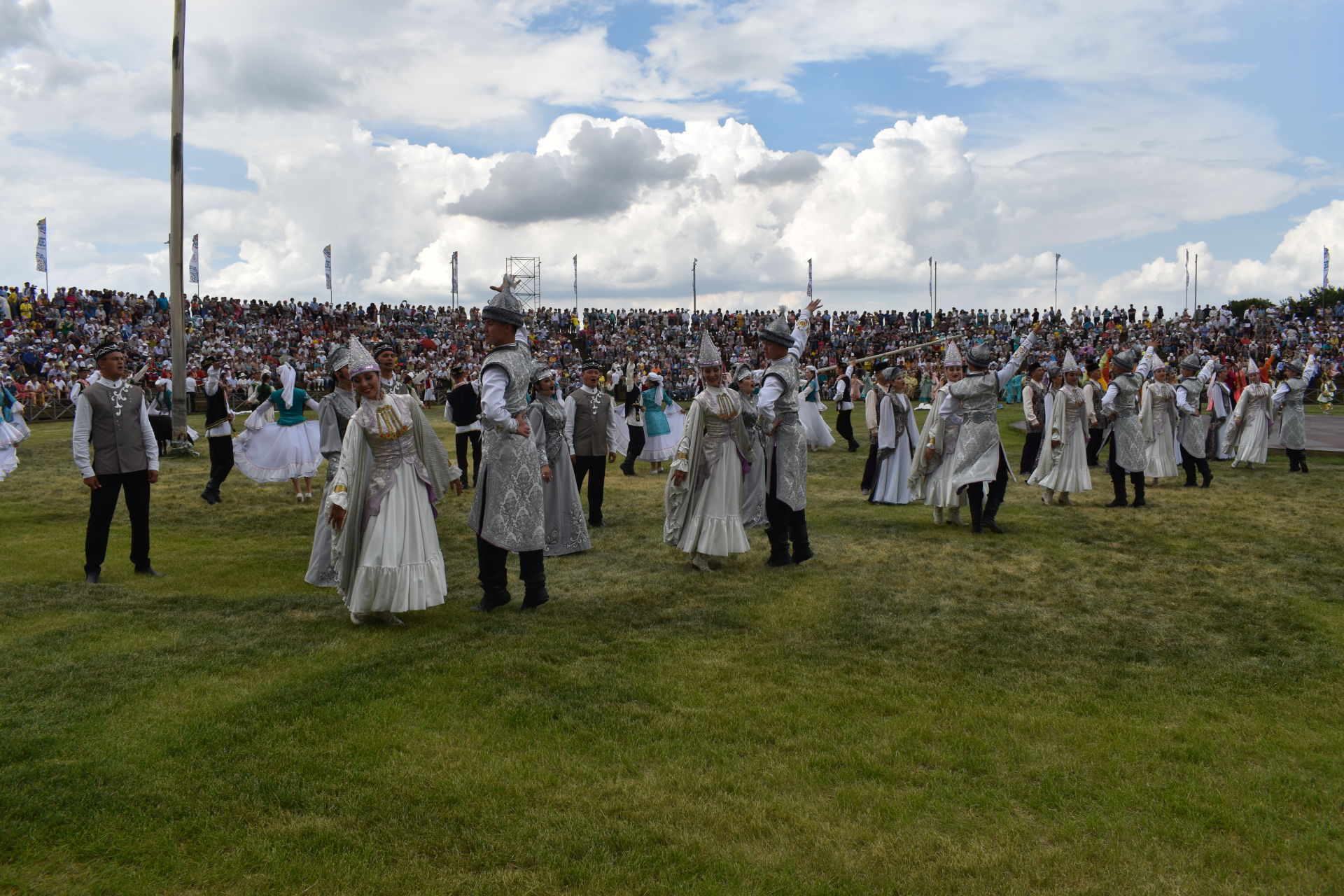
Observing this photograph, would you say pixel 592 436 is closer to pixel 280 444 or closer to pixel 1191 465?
pixel 280 444

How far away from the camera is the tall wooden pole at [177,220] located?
54.8ft

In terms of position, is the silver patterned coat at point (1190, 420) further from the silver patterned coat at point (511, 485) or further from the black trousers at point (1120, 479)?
the silver patterned coat at point (511, 485)

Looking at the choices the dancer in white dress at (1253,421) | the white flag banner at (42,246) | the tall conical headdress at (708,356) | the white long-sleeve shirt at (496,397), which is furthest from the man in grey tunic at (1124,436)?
the white flag banner at (42,246)

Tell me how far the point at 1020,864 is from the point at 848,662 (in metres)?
2.33

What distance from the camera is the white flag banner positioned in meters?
40.7

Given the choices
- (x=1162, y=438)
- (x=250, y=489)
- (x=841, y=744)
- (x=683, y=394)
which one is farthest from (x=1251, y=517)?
(x=683, y=394)

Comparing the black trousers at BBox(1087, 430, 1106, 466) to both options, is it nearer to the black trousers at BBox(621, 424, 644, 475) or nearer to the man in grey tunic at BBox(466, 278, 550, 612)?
the black trousers at BBox(621, 424, 644, 475)

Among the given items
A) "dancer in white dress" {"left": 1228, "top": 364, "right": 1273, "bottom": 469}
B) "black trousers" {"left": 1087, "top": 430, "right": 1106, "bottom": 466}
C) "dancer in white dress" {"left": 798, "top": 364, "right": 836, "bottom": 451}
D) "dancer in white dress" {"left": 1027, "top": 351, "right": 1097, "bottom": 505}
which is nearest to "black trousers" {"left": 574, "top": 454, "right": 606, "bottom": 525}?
"dancer in white dress" {"left": 798, "top": 364, "right": 836, "bottom": 451}

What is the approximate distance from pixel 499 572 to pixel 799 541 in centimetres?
312

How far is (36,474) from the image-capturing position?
1520 cm

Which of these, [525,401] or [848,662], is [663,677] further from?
[525,401]

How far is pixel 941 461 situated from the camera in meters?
11.0

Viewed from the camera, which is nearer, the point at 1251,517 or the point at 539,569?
the point at 539,569

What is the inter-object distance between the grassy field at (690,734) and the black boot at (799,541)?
164mm
